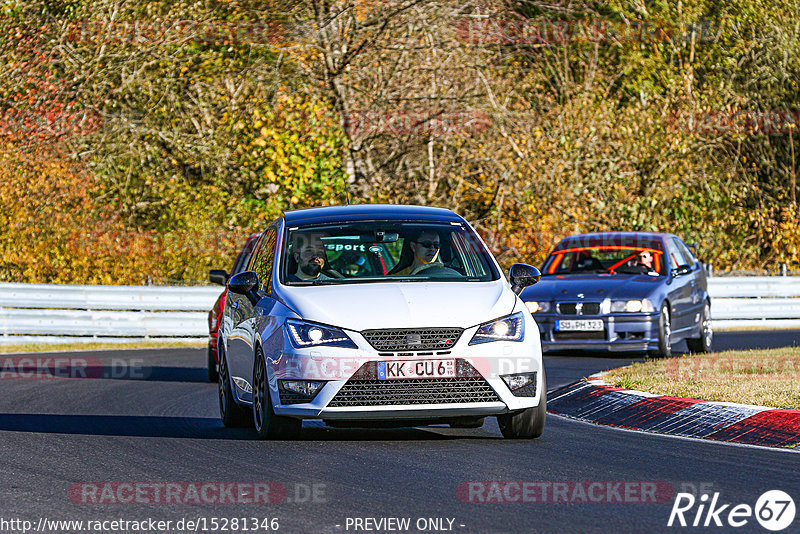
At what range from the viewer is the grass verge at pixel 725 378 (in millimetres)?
11792

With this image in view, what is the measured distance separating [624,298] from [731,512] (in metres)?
11.7

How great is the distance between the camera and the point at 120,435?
11195 mm

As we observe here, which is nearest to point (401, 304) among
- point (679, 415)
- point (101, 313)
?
point (679, 415)

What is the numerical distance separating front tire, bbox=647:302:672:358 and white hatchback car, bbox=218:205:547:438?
7963 millimetres

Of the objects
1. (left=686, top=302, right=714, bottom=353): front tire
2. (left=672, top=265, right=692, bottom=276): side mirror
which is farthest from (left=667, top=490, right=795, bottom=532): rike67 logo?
(left=686, top=302, right=714, bottom=353): front tire

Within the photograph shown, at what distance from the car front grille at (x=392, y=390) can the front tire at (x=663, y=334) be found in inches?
369

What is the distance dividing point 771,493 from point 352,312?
3.31 m

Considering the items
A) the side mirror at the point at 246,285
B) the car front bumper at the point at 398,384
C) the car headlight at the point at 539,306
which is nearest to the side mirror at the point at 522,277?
the car front bumper at the point at 398,384

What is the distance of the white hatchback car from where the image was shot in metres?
9.76

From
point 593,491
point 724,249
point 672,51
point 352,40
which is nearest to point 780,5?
point 672,51

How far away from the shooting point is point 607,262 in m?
20.5

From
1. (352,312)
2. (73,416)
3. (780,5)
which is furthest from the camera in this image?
(780,5)

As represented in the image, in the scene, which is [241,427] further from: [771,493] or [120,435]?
[771,493]

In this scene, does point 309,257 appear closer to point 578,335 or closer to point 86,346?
point 578,335
